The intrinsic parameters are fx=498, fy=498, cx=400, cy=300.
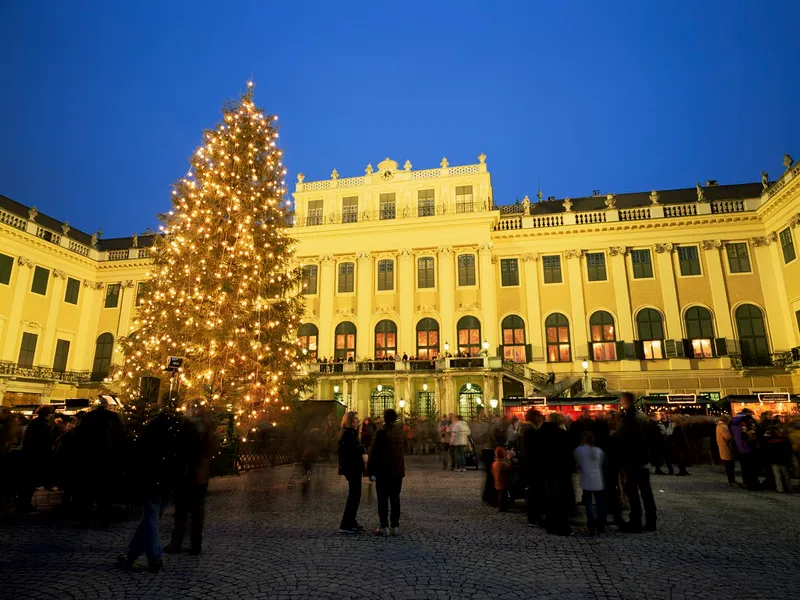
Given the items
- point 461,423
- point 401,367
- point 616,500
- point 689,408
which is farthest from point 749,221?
point 616,500

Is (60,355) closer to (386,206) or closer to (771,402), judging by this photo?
(386,206)

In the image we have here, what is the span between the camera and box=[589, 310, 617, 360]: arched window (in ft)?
107

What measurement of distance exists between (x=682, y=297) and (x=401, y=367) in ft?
62.0

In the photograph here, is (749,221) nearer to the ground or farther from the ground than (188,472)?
farther from the ground

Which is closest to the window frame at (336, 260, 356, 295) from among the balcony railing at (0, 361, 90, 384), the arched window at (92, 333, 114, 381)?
the arched window at (92, 333, 114, 381)

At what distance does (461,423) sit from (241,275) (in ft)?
27.3

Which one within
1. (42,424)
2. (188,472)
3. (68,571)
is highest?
(42,424)

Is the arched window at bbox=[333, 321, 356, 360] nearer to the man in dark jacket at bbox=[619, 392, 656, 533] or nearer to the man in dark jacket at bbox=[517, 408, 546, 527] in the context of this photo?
the man in dark jacket at bbox=[517, 408, 546, 527]

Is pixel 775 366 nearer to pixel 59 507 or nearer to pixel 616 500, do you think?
pixel 616 500

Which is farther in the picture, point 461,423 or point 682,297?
point 682,297

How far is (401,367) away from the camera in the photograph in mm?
30781

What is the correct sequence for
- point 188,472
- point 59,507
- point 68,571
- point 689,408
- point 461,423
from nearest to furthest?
1. point 68,571
2. point 188,472
3. point 59,507
4. point 461,423
5. point 689,408

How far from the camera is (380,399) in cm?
3219

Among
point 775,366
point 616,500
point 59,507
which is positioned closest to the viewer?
point 616,500
